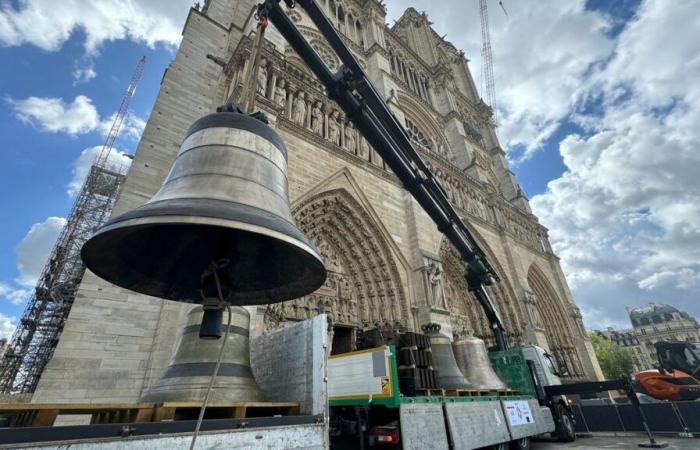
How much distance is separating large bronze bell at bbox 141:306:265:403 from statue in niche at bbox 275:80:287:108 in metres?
8.53

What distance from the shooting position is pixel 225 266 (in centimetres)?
166

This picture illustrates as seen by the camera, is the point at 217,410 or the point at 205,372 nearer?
the point at 217,410

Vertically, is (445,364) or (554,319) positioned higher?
(554,319)

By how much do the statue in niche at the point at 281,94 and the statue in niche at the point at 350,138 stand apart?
8.34 feet

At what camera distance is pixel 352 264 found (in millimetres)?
10016

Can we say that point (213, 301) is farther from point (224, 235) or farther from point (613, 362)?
point (613, 362)

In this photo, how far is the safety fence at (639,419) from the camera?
8.77 m

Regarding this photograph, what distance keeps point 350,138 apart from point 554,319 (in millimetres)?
15557

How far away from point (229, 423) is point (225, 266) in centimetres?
78

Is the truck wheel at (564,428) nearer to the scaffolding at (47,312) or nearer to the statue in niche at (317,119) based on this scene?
the statue in niche at (317,119)

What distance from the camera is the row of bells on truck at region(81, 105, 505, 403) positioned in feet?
5.46

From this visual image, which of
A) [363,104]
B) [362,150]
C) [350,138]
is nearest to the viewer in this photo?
[363,104]

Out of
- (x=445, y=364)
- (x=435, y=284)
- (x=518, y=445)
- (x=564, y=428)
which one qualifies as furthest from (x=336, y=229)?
(x=564, y=428)

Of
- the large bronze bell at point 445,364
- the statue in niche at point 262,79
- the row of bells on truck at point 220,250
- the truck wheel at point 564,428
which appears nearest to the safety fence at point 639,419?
the truck wheel at point 564,428
